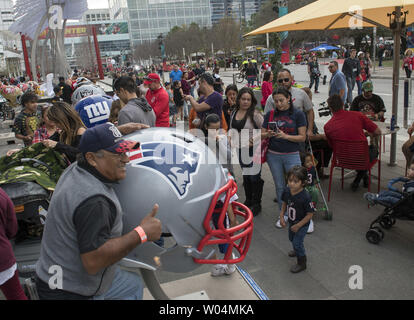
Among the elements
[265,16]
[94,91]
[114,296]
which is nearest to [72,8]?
[94,91]

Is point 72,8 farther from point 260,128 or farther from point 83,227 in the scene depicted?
point 83,227

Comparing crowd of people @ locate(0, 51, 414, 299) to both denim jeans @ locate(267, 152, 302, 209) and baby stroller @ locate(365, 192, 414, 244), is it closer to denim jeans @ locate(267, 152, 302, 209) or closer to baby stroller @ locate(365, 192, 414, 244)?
denim jeans @ locate(267, 152, 302, 209)

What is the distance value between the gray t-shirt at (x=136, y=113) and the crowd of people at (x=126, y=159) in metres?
0.01

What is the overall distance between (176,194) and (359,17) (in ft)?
21.6

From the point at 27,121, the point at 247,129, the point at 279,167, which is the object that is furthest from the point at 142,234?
the point at 27,121

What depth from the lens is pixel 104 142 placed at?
2025 millimetres

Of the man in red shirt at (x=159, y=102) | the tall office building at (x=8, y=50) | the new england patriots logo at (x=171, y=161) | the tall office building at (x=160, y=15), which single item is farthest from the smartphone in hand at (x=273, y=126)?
the tall office building at (x=160, y=15)

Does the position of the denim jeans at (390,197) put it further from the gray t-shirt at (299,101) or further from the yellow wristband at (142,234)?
the yellow wristband at (142,234)

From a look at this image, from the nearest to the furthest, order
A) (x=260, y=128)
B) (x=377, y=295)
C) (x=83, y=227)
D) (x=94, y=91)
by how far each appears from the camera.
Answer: (x=83, y=227), (x=377, y=295), (x=260, y=128), (x=94, y=91)

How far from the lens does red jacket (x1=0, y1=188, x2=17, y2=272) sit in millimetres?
2785

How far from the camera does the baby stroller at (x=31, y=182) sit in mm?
3482

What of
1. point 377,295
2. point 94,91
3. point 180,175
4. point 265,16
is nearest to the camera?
point 180,175
